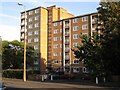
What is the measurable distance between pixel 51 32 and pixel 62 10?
1130 centimetres

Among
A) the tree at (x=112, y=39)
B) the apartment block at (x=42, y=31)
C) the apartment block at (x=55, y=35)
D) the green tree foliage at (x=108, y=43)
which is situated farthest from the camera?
the apartment block at (x=42, y=31)

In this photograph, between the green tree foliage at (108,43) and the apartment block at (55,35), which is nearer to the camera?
the green tree foliage at (108,43)

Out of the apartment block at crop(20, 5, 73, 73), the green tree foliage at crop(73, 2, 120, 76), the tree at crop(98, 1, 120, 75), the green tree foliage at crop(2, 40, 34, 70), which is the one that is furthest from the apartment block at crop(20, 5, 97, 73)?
the tree at crop(98, 1, 120, 75)

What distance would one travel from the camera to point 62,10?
102 m

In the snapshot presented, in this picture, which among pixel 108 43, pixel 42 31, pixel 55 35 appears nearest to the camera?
pixel 108 43

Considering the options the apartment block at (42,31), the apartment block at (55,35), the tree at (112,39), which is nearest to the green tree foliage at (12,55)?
the apartment block at (55,35)

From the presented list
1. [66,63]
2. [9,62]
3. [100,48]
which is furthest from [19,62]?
[100,48]

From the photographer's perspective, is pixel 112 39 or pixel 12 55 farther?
pixel 12 55

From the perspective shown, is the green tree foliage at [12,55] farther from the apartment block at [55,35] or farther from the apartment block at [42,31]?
the apartment block at [42,31]

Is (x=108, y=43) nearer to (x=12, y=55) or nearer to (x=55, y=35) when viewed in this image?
(x=12, y=55)

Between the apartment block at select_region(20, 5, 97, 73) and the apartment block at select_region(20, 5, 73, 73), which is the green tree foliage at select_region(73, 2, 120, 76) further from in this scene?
the apartment block at select_region(20, 5, 73, 73)

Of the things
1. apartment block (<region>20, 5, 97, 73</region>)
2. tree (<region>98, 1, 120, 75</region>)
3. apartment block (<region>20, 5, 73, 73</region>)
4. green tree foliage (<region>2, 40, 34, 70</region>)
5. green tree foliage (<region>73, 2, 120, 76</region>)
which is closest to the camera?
tree (<region>98, 1, 120, 75</region>)

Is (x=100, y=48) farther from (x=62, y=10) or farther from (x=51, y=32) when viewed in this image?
(x=62, y=10)

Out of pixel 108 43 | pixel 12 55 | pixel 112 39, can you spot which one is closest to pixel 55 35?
pixel 12 55
